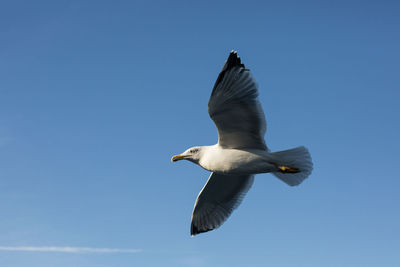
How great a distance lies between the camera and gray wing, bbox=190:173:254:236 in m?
9.13

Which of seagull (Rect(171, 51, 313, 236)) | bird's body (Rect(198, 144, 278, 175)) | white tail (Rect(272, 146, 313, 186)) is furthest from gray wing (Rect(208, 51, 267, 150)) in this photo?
white tail (Rect(272, 146, 313, 186))

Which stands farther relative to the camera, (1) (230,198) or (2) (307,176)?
(1) (230,198)

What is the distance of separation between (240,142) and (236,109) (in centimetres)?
72

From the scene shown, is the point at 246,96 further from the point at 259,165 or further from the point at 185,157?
the point at 185,157

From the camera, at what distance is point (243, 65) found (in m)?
7.07

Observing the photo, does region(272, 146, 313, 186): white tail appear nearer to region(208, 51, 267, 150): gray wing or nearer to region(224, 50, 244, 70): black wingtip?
region(208, 51, 267, 150): gray wing

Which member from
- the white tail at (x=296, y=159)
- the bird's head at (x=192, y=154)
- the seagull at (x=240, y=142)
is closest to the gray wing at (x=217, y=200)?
the bird's head at (x=192, y=154)

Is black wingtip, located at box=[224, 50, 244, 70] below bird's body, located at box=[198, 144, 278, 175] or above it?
above

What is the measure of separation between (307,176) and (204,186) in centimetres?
220

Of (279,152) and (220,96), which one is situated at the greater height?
(220,96)

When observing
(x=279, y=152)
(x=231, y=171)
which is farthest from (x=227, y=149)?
(x=279, y=152)

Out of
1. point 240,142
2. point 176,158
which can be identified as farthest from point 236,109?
point 176,158

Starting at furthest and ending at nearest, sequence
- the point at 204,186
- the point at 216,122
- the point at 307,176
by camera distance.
Result: the point at 204,186
the point at 307,176
the point at 216,122

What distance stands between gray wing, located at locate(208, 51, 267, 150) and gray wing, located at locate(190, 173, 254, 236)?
4.96ft
